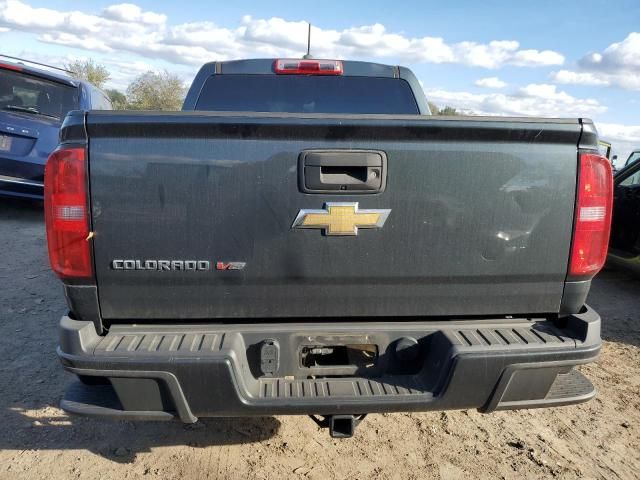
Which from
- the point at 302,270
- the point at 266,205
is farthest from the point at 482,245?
the point at 266,205

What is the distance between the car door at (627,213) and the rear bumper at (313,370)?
475cm

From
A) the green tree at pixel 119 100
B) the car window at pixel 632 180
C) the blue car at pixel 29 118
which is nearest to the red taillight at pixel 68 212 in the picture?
the blue car at pixel 29 118

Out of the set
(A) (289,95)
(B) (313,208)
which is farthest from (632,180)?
(B) (313,208)

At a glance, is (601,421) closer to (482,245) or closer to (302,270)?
(482,245)

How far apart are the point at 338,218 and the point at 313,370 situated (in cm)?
69

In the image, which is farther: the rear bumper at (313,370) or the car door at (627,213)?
the car door at (627,213)

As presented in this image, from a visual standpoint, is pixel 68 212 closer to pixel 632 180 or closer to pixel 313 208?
pixel 313 208

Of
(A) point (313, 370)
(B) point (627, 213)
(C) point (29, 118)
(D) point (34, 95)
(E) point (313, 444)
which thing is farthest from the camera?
(D) point (34, 95)

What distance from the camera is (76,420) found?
10.3 ft

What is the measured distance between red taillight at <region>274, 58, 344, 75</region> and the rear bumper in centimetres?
205

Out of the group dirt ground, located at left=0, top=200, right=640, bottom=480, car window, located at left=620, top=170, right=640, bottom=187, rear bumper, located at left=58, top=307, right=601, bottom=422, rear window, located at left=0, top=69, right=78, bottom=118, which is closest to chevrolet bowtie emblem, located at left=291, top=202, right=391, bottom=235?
rear bumper, located at left=58, top=307, right=601, bottom=422

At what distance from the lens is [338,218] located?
82.6 inches

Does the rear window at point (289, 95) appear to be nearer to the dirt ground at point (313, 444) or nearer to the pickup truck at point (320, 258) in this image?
the pickup truck at point (320, 258)

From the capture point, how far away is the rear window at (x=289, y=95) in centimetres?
376
